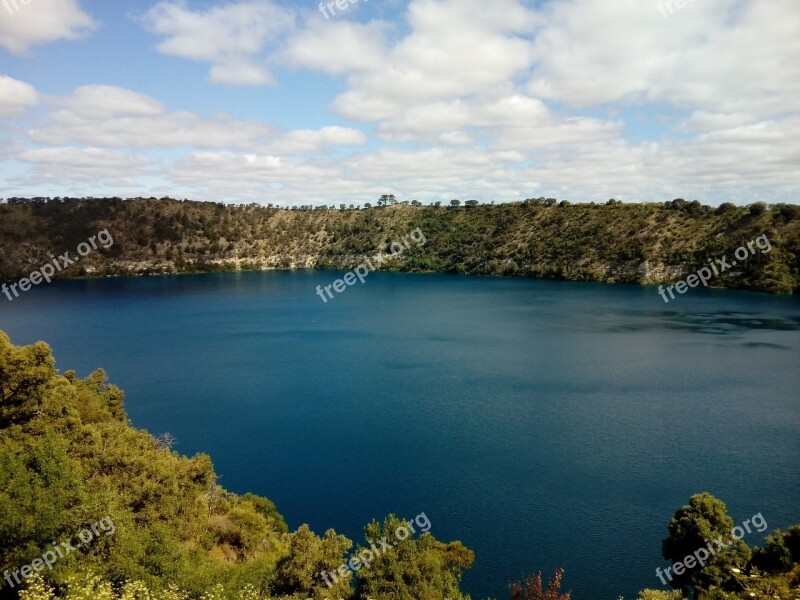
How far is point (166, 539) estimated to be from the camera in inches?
858

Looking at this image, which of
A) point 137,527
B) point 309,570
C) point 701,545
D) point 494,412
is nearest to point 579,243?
point 494,412

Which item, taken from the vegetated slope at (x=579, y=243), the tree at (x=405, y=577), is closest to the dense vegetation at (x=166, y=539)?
the tree at (x=405, y=577)

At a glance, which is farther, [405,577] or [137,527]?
[137,527]

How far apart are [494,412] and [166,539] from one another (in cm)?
3770

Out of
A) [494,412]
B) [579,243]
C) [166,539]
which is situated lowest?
[494,412]

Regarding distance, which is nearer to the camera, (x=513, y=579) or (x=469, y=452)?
(x=513, y=579)

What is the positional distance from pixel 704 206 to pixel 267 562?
160 meters

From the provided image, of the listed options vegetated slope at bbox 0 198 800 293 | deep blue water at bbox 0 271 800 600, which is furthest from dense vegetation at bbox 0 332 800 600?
vegetated slope at bbox 0 198 800 293

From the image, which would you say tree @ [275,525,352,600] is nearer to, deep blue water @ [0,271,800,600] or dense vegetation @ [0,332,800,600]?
dense vegetation @ [0,332,800,600]

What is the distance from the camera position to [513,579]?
29.4 meters

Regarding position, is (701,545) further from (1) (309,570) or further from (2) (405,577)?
(1) (309,570)

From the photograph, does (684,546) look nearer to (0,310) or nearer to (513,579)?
(513,579)

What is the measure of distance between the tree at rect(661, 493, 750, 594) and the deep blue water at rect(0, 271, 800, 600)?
2.91m

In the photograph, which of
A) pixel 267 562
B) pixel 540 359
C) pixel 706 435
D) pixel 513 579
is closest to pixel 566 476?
pixel 513 579
